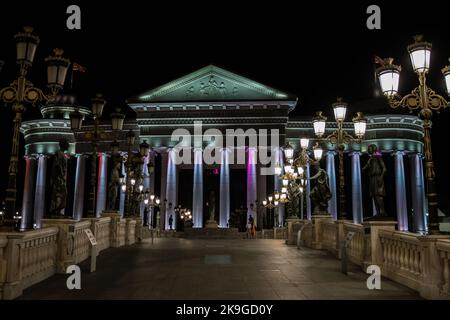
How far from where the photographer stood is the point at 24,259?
1144 cm

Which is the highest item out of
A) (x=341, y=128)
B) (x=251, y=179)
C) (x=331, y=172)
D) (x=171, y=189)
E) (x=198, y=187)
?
(x=331, y=172)

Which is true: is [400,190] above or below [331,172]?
below

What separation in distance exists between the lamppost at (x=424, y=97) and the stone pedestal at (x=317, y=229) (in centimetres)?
1280

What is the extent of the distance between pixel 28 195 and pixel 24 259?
228 feet

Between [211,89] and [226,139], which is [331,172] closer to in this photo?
[226,139]

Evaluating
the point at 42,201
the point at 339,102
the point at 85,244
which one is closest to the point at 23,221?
the point at 42,201

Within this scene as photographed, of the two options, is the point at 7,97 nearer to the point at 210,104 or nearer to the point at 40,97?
the point at 40,97

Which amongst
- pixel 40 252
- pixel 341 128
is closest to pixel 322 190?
pixel 341 128

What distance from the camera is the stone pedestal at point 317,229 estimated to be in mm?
24814

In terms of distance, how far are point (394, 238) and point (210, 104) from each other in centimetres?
5315

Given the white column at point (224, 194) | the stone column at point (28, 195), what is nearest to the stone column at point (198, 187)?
the white column at point (224, 194)

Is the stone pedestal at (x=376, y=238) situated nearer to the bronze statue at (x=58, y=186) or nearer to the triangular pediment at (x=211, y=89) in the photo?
the bronze statue at (x=58, y=186)

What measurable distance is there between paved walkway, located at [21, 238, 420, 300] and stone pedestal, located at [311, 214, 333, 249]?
253 inches

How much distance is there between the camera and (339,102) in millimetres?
19531
